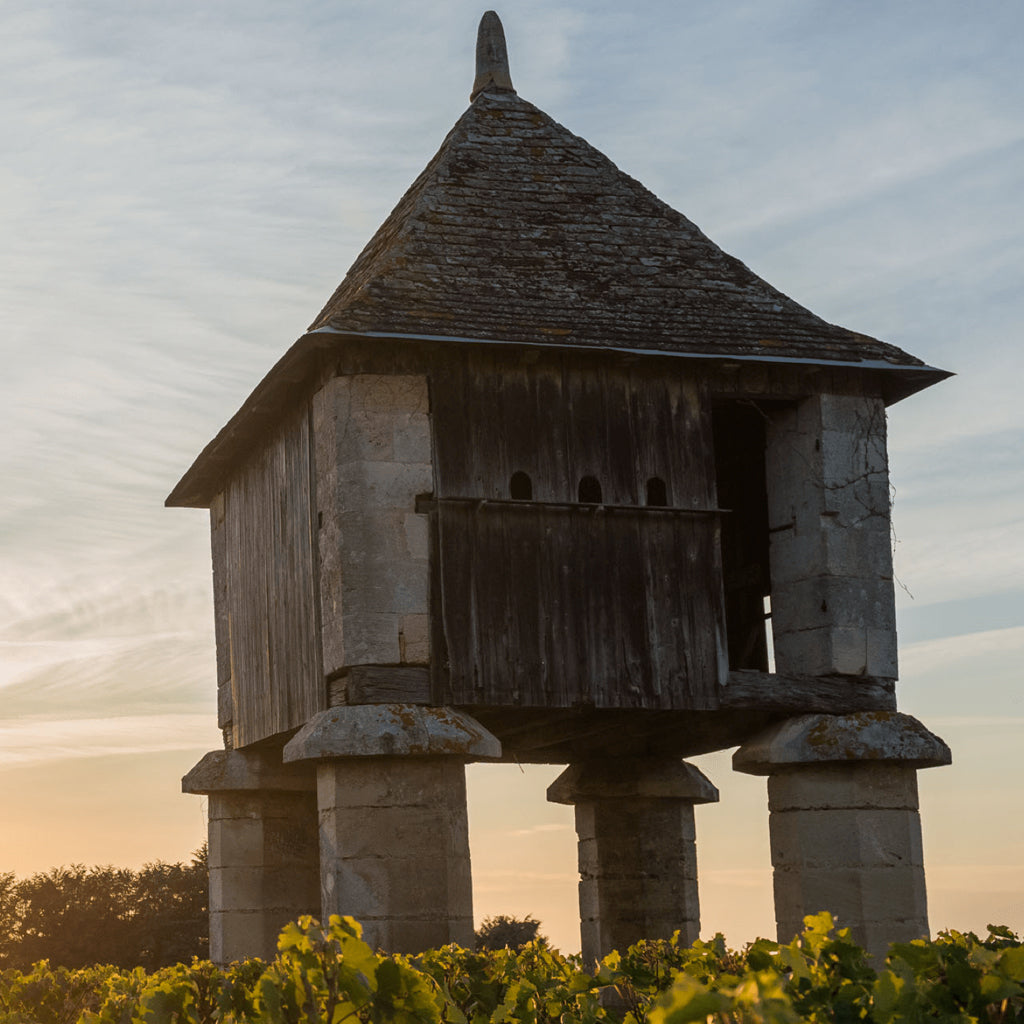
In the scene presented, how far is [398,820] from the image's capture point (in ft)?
34.8

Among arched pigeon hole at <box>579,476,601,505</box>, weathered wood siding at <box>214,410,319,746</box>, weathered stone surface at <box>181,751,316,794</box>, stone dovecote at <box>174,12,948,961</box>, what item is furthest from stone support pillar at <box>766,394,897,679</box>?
weathered stone surface at <box>181,751,316,794</box>

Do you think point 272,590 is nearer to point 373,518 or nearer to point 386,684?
point 373,518

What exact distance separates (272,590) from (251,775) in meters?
1.84

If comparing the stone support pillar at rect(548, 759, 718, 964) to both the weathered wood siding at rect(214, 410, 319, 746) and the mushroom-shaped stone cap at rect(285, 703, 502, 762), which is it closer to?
the weathered wood siding at rect(214, 410, 319, 746)

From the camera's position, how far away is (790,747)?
38.4ft

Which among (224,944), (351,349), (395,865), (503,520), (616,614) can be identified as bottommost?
(224,944)

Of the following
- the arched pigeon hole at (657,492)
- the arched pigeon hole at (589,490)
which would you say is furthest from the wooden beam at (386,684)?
the arched pigeon hole at (657,492)

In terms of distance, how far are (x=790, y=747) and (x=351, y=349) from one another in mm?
4384

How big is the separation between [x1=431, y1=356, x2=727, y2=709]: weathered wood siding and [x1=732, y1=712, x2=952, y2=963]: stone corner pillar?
885 millimetres

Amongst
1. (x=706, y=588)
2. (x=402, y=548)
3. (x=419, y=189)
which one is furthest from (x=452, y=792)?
(x=419, y=189)

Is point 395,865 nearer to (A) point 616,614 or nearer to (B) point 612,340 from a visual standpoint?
(A) point 616,614

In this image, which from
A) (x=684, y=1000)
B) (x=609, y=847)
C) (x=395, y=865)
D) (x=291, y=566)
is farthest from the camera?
(x=609, y=847)

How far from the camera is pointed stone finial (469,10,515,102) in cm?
1474

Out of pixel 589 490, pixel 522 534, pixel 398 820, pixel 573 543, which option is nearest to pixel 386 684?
pixel 398 820
